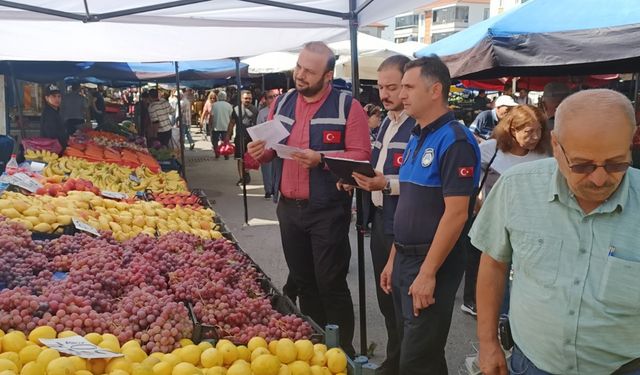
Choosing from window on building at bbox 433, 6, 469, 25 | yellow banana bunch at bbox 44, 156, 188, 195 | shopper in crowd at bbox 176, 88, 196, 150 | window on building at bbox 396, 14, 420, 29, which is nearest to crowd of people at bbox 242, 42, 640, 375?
yellow banana bunch at bbox 44, 156, 188, 195

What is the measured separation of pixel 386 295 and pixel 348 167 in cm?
101

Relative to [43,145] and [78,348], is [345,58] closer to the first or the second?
[43,145]

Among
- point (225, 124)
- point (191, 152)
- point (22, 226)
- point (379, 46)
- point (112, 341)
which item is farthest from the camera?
point (191, 152)

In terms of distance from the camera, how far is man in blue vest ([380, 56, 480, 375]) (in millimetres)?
2422

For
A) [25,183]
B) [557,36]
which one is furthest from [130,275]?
[557,36]

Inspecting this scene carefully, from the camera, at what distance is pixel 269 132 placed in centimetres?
329

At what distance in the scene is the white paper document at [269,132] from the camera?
3.24m

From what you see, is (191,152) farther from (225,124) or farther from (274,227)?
(274,227)

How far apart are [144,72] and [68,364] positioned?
39.0 feet

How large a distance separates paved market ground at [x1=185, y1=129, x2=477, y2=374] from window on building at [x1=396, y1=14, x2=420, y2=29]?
5590 centimetres

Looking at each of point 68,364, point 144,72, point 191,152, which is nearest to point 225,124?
point 144,72

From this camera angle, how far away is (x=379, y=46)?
982cm

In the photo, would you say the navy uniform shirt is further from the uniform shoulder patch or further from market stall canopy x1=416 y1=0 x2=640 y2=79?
market stall canopy x1=416 y1=0 x2=640 y2=79

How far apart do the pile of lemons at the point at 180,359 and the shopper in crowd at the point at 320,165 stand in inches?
45.3
